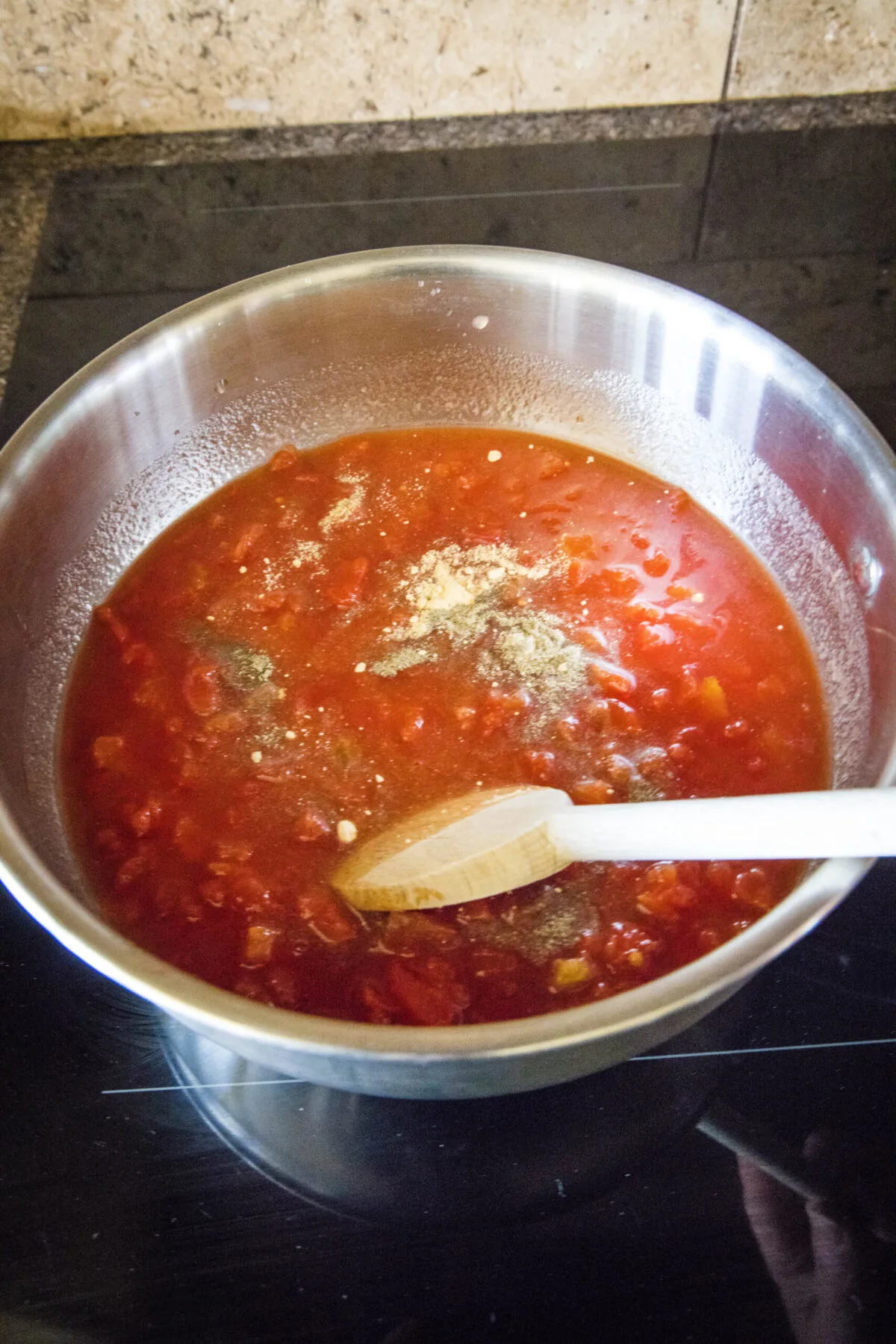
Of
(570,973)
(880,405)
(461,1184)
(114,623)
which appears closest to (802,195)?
(880,405)

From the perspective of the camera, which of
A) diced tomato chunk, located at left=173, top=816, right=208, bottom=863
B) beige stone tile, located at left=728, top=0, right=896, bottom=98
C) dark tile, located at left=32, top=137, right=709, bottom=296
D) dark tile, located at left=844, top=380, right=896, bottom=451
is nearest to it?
diced tomato chunk, located at left=173, top=816, right=208, bottom=863

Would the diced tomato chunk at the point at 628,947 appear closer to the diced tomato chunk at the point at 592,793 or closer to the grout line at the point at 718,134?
the diced tomato chunk at the point at 592,793

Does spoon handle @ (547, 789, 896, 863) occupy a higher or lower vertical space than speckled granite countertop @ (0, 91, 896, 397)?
lower

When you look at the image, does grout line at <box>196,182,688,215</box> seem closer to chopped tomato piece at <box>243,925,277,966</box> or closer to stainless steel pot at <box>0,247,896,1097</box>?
stainless steel pot at <box>0,247,896,1097</box>

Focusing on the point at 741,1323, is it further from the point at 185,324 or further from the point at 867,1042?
the point at 185,324

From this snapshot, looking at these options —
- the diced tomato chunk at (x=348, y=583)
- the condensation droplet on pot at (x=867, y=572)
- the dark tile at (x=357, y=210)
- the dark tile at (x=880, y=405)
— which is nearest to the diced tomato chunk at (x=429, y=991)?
the diced tomato chunk at (x=348, y=583)

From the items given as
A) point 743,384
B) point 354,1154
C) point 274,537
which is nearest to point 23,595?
point 274,537

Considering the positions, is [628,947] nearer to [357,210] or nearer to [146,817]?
[146,817]

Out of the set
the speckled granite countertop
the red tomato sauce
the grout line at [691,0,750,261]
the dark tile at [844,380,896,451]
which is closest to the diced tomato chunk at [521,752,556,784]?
the red tomato sauce
